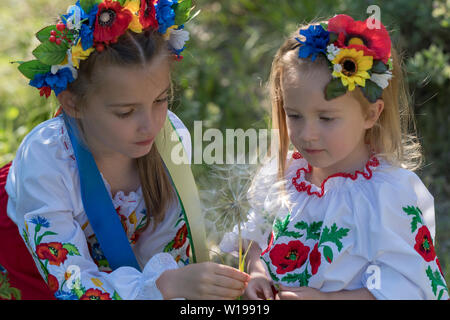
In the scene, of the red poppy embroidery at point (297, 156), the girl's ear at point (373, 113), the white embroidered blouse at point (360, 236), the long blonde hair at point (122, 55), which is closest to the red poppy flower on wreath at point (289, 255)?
the white embroidered blouse at point (360, 236)

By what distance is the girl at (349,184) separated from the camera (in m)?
1.82

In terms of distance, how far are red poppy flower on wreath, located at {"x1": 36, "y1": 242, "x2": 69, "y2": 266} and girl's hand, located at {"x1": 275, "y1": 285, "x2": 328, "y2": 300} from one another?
2.38ft

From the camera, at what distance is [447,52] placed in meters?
3.65

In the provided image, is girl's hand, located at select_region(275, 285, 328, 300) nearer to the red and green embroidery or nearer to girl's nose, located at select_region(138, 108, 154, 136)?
girl's nose, located at select_region(138, 108, 154, 136)

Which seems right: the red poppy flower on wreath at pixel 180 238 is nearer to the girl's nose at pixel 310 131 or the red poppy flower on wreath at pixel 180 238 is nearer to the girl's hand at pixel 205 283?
the girl's hand at pixel 205 283

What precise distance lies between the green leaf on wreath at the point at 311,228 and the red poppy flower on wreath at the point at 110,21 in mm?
858

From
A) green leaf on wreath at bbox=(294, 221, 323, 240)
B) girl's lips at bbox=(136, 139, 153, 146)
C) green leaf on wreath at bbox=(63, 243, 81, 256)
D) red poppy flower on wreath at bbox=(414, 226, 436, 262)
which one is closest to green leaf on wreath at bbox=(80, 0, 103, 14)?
girl's lips at bbox=(136, 139, 153, 146)

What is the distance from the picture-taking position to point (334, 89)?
1826 mm

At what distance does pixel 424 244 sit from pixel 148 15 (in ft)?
3.72

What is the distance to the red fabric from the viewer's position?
2.17 metres

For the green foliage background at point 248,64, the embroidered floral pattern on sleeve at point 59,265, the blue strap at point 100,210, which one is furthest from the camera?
the green foliage background at point 248,64

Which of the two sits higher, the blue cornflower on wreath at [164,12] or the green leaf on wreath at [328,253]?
the blue cornflower on wreath at [164,12]

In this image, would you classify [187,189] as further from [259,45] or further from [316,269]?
[259,45]

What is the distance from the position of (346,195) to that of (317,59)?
1.46 ft
